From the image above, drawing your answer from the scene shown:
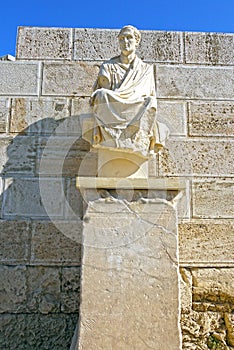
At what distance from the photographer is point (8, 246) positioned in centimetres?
324

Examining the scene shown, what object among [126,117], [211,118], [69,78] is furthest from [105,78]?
[211,118]

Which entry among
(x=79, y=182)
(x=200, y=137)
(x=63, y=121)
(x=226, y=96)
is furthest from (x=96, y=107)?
(x=226, y=96)

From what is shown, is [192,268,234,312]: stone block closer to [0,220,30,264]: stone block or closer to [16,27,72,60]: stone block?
[0,220,30,264]: stone block

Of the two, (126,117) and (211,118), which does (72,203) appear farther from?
(211,118)

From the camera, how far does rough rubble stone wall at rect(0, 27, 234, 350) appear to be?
3.15m

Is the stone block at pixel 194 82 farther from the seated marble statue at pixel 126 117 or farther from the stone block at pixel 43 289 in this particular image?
the stone block at pixel 43 289

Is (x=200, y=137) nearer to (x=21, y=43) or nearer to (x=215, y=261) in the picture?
(x=215, y=261)

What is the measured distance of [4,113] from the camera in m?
3.55

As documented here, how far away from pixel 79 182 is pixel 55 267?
1.03m

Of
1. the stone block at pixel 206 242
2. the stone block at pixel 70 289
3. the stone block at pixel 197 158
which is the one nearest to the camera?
the stone block at pixel 70 289

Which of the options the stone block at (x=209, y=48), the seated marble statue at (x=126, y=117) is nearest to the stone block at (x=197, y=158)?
the seated marble statue at (x=126, y=117)

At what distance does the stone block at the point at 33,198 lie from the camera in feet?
10.9

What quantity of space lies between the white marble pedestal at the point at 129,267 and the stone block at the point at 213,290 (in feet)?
3.12

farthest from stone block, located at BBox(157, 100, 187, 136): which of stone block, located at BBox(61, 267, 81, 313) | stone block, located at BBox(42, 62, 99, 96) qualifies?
stone block, located at BBox(61, 267, 81, 313)
